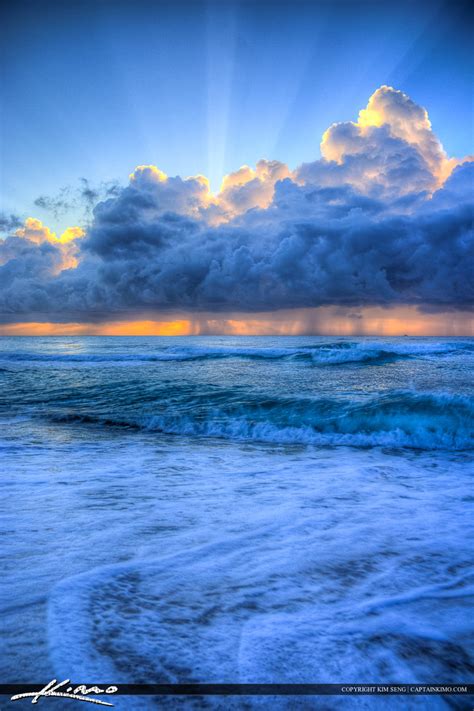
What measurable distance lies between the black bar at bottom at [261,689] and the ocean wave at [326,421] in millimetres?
6047

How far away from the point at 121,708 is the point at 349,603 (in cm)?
157

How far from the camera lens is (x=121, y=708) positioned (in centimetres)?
177

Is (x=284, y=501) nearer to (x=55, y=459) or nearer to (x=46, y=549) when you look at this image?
(x=46, y=549)

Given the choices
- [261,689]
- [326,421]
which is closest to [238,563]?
[261,689]

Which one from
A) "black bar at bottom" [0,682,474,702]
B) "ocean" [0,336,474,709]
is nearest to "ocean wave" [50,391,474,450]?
"ocean" [0,336,474,709]

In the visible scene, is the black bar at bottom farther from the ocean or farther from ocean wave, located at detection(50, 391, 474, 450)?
ocean wave, located at detection(50, 391, 474, 450)

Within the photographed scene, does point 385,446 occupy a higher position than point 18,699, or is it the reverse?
point 18,699

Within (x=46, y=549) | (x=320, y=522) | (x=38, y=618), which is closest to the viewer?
(x=38, y=618)

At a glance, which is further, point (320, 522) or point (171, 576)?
point (320, 522)

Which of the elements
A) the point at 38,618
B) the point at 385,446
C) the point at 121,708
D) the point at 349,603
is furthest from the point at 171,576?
the point at 385,446

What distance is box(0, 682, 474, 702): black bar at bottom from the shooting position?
184cm

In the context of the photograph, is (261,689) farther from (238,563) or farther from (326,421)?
(326,421)

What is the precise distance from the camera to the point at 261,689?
189 cm

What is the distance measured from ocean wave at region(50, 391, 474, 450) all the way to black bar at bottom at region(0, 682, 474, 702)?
6.05 meters
